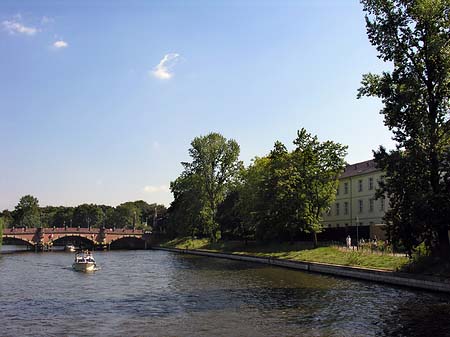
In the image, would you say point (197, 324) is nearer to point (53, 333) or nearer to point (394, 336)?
point (53, 333)

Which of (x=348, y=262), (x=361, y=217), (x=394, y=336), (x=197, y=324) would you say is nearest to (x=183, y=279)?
(x=348, y=262)

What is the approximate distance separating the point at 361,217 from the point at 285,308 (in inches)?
2253

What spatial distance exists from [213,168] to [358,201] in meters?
29.6

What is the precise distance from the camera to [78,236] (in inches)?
4749

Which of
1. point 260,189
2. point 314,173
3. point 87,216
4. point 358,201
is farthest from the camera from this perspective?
point 87,216

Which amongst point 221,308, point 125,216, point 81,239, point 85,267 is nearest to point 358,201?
point 85,267

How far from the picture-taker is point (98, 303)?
28.2 metres

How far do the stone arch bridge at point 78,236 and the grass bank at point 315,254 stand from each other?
41.0m

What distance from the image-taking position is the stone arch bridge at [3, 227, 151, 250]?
111250 millimetres

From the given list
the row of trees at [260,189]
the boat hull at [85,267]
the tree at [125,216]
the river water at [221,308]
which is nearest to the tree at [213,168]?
the row of trees at [260,189]

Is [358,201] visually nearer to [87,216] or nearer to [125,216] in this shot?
[125,216]

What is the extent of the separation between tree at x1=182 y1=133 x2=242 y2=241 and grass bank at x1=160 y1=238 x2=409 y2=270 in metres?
7.22

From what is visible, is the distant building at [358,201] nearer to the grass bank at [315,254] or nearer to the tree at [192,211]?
the grass bank at [315,254]

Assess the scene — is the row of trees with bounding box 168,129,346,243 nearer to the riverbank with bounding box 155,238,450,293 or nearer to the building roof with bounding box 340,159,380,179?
the riverbank with bounding box 155,238,450,293
